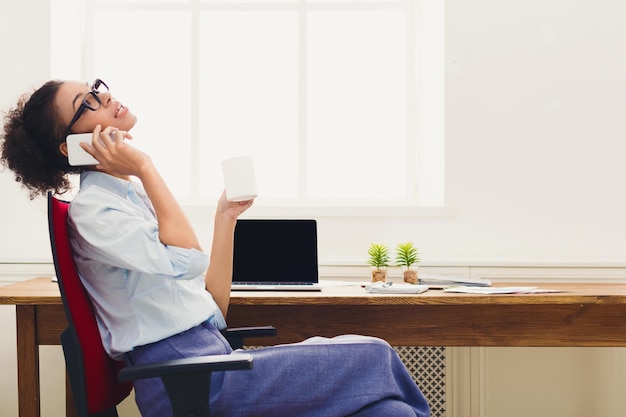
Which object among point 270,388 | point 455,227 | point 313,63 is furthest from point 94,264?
point 313,63

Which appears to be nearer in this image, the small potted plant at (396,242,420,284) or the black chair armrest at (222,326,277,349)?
the black chair armrest at (222,326,277,349)

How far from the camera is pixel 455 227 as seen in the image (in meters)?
2.84

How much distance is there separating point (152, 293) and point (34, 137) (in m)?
0.44

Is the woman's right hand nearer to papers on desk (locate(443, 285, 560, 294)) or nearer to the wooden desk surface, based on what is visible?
the wooden desk surface

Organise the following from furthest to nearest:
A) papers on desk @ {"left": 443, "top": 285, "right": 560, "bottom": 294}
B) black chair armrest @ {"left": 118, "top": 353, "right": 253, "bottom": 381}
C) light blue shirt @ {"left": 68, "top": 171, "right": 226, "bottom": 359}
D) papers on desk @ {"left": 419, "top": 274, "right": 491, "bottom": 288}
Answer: papers on desk @ {"left": 419, "top": 274, "right": 491, "bottom": 288} < papers on desk @ {"left": 443, "top": 285, "right": 560, "bottom": 294} < light blue shirt @ {"left": 68, "top": 171, "right": 226, "bottom": 359} < black chair armrest @ {"left": 118, "top": 353, "right": 253, "bottom": 381}

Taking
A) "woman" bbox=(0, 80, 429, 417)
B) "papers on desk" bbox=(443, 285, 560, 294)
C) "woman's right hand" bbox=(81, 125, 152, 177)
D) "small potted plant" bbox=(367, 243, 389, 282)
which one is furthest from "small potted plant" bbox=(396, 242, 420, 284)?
Answer: "woman's right hand" bbox=(81, 125, 152, 177)

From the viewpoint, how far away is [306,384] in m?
1.41

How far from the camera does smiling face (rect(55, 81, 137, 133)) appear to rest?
1510mm

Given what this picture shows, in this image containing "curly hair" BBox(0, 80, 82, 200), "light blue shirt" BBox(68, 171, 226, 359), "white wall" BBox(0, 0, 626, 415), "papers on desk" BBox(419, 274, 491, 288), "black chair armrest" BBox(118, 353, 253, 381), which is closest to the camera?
"black chair armrest" BBox(118, 353, 253, 381)

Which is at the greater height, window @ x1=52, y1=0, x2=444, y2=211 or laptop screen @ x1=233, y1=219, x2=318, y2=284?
window @ x1=52, y1=0, x2=444, y2=211

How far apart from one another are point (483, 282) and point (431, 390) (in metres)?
0.72

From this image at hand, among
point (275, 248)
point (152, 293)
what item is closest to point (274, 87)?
point (275, 248)

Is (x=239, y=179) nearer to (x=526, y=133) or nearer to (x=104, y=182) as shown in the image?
(x=104, y=182)

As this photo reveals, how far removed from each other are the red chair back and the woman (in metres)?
0.03
